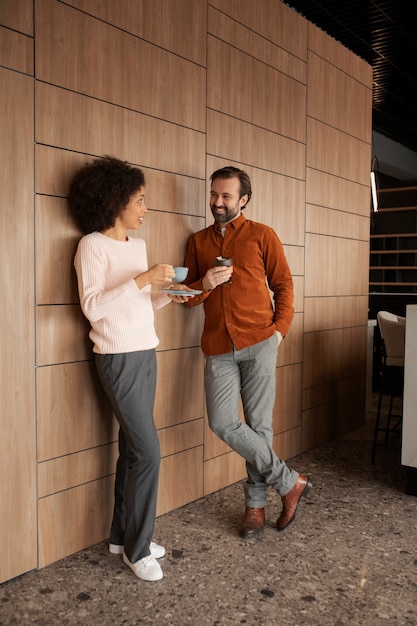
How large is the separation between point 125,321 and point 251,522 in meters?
1.30

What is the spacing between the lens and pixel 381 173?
11.2 metres

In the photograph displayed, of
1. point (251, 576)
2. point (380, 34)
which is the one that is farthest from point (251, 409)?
point (380, 34)

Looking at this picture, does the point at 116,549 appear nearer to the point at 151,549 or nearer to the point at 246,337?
the point at 151,549

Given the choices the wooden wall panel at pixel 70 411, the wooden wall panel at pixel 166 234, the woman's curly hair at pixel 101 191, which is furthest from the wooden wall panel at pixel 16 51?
the wooden wall panel at pixel 70 411

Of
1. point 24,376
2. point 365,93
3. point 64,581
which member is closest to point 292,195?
point 365,93

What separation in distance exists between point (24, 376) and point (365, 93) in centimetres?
405

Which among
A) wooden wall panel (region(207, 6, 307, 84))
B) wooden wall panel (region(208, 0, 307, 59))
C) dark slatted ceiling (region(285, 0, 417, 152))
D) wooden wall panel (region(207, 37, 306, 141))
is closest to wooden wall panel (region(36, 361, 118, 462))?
wooden wall panel (region(207, 37, 306, 141))

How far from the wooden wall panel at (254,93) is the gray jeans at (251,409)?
1.52 meters

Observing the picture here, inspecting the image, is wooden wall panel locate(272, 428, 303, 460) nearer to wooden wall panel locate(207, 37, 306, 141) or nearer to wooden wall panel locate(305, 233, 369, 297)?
wooden wall panel locate(305, 233, 369, 297)

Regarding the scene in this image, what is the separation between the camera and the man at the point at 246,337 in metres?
3.17

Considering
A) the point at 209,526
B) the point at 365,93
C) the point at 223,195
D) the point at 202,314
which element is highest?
the point at 365,93

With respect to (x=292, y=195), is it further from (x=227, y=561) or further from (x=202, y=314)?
(x=227, y=561)

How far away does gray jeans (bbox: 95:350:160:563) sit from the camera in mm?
2703

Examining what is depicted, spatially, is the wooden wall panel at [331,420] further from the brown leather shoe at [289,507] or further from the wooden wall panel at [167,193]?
the brown leather shoe at [289,507]
